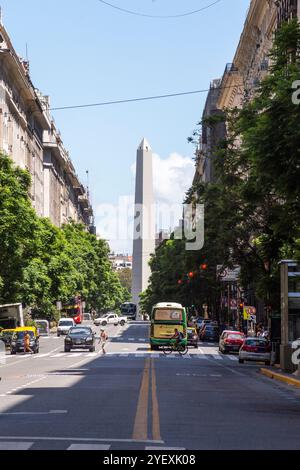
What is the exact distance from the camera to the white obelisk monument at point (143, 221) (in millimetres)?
162000

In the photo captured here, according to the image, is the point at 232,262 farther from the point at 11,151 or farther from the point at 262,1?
the point at 11,151

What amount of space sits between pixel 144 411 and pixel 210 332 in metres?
73.7

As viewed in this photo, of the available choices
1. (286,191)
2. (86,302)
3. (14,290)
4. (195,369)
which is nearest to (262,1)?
(14,290)

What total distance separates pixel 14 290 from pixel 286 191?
5271 centimetres

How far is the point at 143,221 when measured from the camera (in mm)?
176000

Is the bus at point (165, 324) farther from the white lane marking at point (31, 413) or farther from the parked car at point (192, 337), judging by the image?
the white lane marking at point (31, 413)

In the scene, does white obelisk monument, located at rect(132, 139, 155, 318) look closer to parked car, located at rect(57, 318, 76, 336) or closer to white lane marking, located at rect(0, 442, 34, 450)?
parked car, located at rect(57, 318, 76, 336)

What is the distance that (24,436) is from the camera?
16.0 meters

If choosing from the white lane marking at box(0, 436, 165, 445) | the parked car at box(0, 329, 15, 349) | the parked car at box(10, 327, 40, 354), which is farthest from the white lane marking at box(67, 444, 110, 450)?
the parked car at box(0, 329, 15, 349)

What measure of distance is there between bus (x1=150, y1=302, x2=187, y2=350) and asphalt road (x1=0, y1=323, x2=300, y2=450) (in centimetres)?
2760

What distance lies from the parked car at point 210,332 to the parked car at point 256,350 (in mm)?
39924

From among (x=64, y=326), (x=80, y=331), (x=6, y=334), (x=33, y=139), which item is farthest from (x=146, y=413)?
(x=33, y=139)

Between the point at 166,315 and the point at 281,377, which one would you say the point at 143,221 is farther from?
the point at 281,377

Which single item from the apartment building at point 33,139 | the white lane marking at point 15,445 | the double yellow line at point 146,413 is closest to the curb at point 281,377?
the double yellow line at point 146,413
